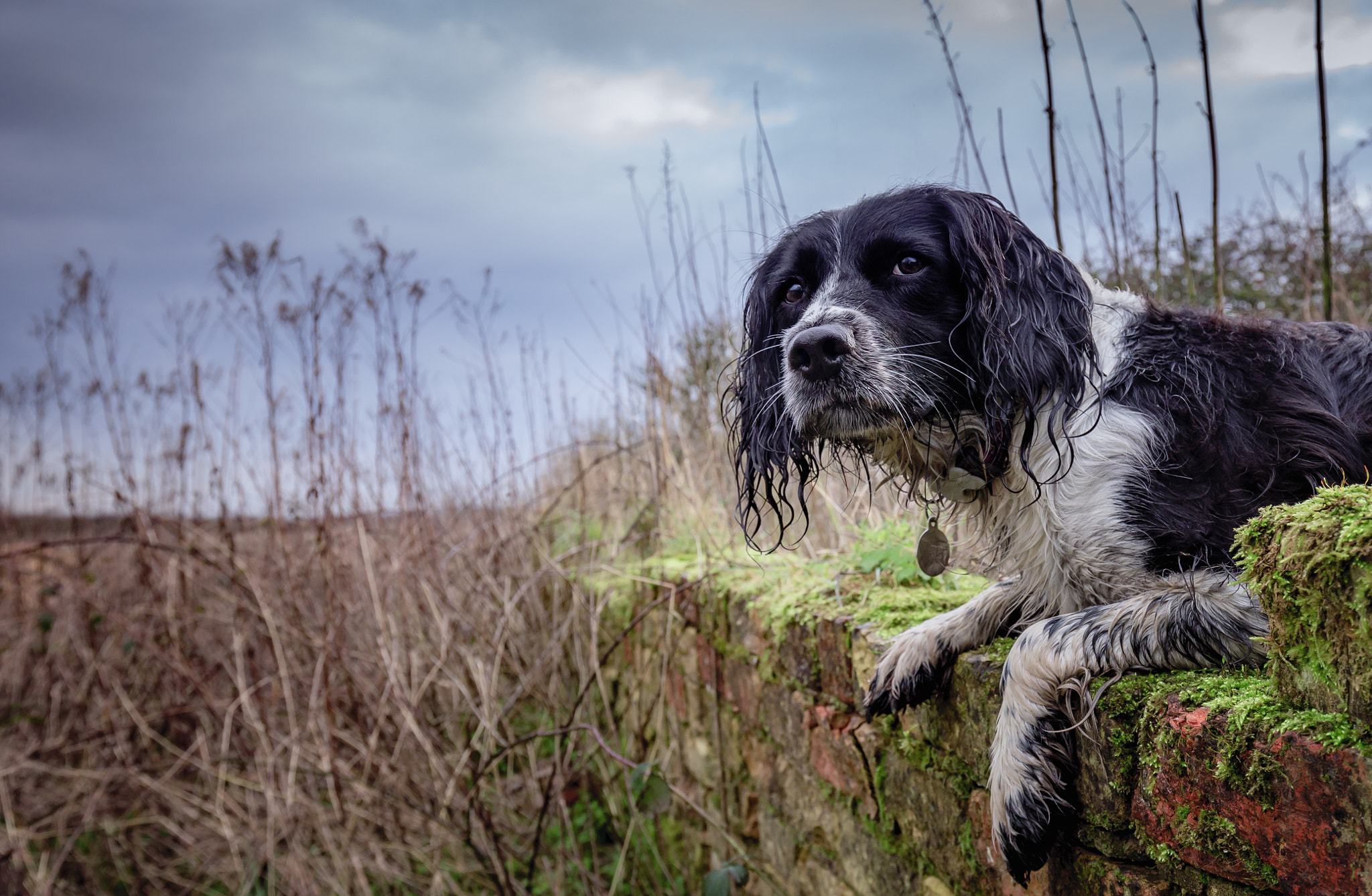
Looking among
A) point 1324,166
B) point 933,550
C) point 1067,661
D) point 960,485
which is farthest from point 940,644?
point 1324,166

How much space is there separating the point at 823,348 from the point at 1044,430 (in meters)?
0.44

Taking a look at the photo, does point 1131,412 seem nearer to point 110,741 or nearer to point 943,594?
point 943,594

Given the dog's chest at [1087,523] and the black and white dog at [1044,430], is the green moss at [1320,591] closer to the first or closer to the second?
Answer: the black and white dog at [1044,430]

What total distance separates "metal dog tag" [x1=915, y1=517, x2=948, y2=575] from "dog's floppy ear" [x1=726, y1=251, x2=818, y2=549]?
274 mm

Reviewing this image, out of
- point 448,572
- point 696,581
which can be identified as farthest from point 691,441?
point 448,572

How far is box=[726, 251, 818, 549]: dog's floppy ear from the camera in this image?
73.4 inches

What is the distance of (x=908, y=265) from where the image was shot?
1.72m

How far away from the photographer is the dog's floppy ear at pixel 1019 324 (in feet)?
5.09

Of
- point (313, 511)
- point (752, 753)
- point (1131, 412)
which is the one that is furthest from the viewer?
point (313, 511)

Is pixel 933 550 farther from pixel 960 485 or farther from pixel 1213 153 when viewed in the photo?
pixel 1213 153

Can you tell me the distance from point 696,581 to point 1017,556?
1.89 meters

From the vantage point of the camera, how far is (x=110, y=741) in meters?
4.97

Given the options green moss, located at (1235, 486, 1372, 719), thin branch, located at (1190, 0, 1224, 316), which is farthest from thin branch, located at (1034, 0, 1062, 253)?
green moss, located at (1235, 486, 1372, 719)

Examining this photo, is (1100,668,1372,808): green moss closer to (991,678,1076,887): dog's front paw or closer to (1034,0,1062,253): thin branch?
(991,678,1076,887): dog's front paw
